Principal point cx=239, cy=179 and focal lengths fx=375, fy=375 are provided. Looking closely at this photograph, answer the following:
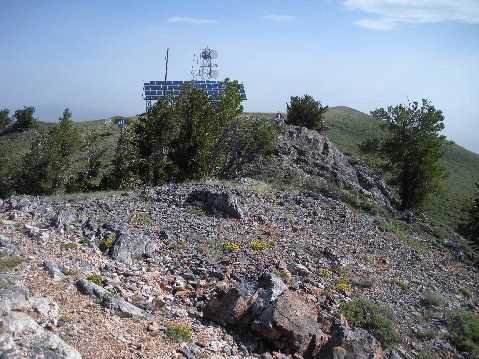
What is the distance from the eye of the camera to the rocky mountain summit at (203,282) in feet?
21.7

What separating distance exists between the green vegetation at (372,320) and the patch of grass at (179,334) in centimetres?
387

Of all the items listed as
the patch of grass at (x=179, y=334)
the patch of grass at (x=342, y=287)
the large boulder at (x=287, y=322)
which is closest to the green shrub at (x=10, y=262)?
the patch of grass at (x=179, y=334)

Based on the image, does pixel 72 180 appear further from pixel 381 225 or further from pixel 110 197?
pixel 381 225

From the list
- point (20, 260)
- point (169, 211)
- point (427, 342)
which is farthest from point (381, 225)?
point (20, 260)

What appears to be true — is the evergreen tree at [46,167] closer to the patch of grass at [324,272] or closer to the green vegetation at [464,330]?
the patch of grass at [324,272]

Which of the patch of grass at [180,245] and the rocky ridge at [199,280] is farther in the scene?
the patch of grass at [180,245]

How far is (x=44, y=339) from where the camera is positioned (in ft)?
18.7

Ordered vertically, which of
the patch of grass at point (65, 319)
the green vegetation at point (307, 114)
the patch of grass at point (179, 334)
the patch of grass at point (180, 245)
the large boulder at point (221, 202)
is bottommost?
the patch of grass at point (179, 334)

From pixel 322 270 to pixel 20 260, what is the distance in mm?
7609

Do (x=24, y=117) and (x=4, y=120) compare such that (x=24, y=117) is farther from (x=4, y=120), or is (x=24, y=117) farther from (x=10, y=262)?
(x=10, y=262)

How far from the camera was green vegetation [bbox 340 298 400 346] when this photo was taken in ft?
28.2

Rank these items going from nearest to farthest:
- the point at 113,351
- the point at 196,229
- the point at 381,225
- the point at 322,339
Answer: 1. the point at 113,351
2. the point at 322,339
3. the point at 196,229
4. the point at 381,225

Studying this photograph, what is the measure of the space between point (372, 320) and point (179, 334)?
4613mm

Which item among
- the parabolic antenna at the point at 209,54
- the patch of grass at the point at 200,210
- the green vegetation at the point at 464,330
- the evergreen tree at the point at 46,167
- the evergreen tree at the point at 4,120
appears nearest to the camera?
the green vegetation at the point at 464,330
